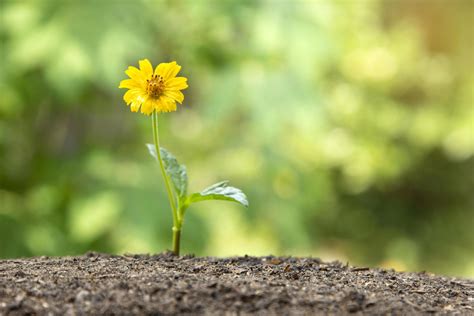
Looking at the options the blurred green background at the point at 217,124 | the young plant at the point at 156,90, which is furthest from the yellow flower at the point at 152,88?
the blurred green background at the point at 217,124

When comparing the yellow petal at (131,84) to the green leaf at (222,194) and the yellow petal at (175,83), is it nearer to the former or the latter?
the yellow petal at (175,83)

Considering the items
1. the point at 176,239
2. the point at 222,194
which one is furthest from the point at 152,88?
the point at 176,239

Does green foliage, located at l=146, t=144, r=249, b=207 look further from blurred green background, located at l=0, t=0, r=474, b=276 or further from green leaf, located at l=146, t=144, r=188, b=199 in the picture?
blurred green background, located at l=0, t=0, r=474, b=276

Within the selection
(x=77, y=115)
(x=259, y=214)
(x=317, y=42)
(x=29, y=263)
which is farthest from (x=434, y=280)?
(x=77, y=115)

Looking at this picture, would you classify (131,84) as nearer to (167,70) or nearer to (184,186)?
(167,70)

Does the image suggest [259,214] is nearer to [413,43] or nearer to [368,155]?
[368,155]

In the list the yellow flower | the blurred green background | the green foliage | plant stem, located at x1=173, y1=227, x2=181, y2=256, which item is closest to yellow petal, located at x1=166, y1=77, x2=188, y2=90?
Answer: the yellow flower
